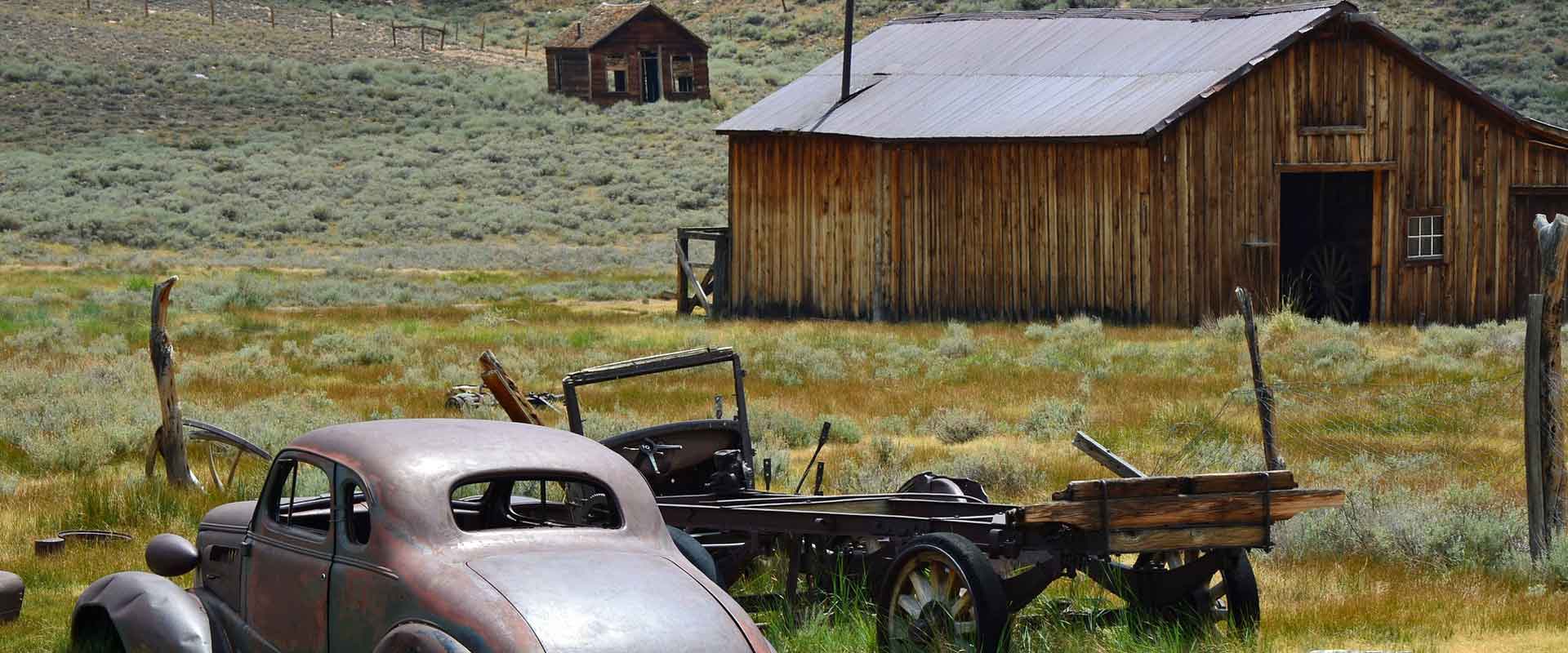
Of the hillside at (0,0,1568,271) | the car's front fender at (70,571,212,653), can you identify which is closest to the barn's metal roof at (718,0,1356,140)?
the hillside at (0,0,1568,271)

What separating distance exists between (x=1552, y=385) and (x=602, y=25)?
62.5 metres

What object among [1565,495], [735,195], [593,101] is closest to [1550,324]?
[1565,495]

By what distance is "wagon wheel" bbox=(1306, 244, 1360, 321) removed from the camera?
2747 centimetres

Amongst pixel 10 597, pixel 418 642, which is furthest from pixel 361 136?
pixel 418 642

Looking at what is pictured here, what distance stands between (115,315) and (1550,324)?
2279 cm

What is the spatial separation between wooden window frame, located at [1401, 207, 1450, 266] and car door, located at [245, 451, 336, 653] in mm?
21198

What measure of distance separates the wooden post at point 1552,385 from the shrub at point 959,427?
22.0 ft

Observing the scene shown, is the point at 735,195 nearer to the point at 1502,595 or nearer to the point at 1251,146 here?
the point at 1251,146

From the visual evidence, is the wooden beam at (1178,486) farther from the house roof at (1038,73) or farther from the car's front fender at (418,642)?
Answer: the house roof at (1038,73)

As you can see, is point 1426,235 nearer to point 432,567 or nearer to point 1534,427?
point 1534,427

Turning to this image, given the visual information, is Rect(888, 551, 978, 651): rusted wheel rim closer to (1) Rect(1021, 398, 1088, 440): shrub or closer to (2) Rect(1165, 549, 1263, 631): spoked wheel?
(2) Rect(1165, 549, 1263, 631): spoked wheel

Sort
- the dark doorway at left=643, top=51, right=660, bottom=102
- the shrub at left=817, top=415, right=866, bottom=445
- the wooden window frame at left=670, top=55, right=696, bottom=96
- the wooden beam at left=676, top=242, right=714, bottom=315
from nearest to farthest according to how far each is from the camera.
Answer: the shrub at left=817, top=415, right=866, bottom=445
the wooden beam at left=676, top=242, right=714, bottom=315
the dark doorway at left=643, top=51, right=660, bottom=102
the wooden window frame at left=670, top=55, right=696, bottom=96

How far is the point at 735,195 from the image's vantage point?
28891 mm

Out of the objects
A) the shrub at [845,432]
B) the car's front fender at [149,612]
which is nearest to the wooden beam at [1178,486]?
the car's front fender at [149,612]
